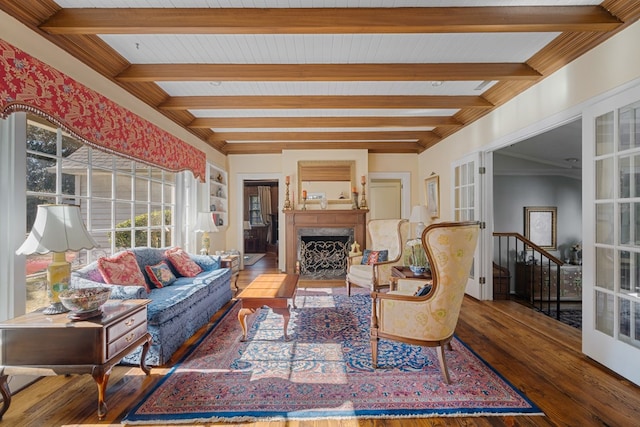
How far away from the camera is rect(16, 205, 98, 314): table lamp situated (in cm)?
173

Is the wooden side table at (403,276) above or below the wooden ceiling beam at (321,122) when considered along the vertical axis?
below

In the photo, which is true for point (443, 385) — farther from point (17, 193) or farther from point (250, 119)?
point (250, 119)

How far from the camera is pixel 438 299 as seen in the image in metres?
2.08

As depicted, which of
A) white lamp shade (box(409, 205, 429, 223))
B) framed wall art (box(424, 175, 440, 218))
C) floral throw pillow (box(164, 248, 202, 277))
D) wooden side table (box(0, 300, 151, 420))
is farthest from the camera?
framed wall art (box(424, 175, 440, 218))

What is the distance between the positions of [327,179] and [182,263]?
3299 millimetres

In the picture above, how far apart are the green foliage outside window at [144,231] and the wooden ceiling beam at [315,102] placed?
1402 millimetres

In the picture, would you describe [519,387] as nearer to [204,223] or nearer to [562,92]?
[562,92]

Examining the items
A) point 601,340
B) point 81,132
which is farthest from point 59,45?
point 601,340

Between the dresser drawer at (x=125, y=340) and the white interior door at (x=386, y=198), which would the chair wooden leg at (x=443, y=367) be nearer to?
the dresser drawer at (x=125, y=340)

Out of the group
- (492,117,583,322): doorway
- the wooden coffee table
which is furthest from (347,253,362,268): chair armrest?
(492,117,583,322): doorway

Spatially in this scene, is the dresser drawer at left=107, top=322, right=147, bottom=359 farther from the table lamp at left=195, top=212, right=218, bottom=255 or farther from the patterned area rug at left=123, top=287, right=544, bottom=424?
the table lamp at left=195, top=212, right=218, bottom=255

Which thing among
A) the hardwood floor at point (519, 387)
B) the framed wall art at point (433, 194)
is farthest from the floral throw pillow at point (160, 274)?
the framed wall art at point (433, 194)

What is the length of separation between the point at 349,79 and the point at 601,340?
3032mm

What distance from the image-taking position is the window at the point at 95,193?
2234 millimetres
